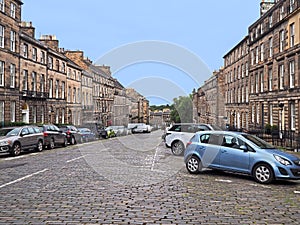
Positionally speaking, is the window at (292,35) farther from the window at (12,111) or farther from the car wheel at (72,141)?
the window at (12,111)

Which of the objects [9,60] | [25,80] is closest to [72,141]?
[9,60]

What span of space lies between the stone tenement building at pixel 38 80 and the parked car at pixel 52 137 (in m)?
7.94

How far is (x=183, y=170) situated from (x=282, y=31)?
2306cm

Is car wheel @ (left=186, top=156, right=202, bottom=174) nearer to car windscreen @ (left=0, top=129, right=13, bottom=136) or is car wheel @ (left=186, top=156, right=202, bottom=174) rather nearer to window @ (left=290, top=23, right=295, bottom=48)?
car windscreen @ (left=0, top=129, right=13, bottom=136)

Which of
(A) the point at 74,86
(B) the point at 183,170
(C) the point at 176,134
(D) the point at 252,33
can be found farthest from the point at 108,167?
(A) the point at 74,86

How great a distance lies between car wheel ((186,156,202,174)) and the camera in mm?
12814

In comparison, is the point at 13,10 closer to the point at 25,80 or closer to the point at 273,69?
the point at 25,80

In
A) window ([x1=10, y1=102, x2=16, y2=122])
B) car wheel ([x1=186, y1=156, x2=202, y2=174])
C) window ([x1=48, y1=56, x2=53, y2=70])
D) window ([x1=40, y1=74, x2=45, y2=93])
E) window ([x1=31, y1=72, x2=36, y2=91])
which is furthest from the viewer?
window ([x1=48, y1=56, x2=53, y2=70])

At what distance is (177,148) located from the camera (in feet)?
66.7

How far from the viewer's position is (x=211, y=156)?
41.2 feet

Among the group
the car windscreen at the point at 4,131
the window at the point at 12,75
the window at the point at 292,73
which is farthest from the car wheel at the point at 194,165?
the window at the point at 12,75

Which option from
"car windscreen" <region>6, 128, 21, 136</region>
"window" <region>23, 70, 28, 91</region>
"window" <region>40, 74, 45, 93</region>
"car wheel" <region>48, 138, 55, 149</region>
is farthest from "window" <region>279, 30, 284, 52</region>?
"window" <region>40, 74, 45, 93</region>

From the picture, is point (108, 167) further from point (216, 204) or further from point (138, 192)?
point (216, 204)

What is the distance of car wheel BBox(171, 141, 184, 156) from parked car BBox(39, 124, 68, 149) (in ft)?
28.0
